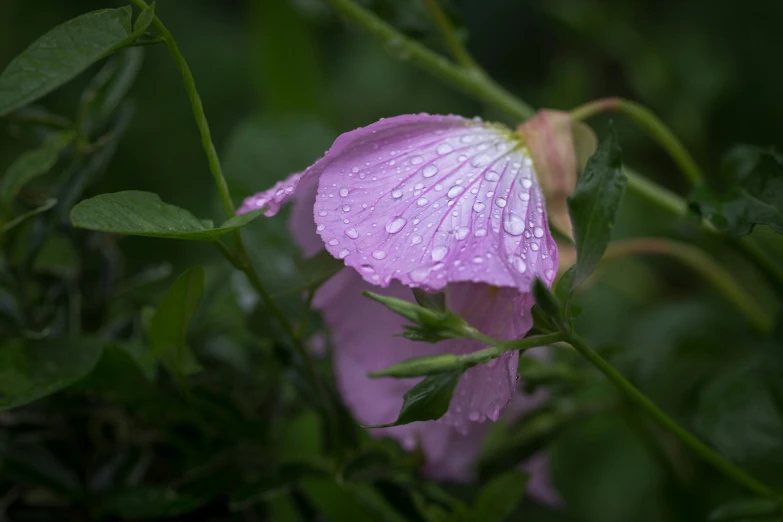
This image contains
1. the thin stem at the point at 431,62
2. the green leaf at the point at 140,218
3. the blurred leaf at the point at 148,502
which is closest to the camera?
the green leaf at the point at 140,218

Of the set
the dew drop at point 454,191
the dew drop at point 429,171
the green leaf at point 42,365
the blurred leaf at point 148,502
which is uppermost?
the dew drop at point 429,171

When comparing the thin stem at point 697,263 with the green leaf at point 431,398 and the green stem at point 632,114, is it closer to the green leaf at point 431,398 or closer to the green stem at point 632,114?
the green stem at point 632,114

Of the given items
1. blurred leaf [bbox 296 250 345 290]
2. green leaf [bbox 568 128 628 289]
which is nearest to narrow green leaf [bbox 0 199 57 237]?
blurred leaf [bbox 296 250 345 290]

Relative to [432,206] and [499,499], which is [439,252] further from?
[499,499]

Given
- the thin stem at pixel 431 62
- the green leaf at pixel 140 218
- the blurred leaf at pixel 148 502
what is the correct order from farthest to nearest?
the thin stem at pixel 431 62
the blurred leaf at pixel 148 502
the green leaf at pixel 140 218

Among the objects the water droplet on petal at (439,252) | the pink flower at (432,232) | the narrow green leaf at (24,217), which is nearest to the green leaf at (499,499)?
the pink flower at (432,232)

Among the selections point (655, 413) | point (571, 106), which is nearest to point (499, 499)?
point (655, 413)
